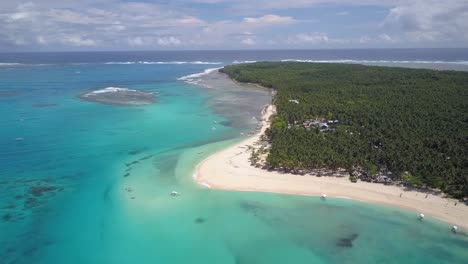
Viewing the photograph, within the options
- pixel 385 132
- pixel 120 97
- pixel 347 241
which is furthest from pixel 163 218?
pixel 120 97

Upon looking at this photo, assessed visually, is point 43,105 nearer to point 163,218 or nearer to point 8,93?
point 8,93

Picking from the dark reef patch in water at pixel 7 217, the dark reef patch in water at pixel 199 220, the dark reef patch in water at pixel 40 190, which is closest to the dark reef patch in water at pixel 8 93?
the dark reef patch in water at pixel 40 190

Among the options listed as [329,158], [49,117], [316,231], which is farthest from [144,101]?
[316,231]

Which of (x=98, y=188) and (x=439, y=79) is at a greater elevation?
(x=439, y=79)

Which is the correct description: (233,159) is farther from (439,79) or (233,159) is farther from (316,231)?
(439,79)

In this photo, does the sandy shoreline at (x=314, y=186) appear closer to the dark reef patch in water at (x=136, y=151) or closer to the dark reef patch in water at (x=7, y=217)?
the dark reef patch in water at (x=136, y=151)
